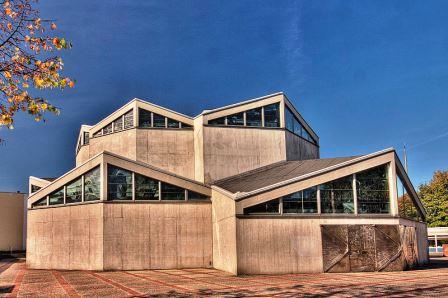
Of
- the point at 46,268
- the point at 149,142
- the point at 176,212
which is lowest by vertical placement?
the point at 46,268

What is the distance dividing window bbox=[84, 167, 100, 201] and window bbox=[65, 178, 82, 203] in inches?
23.4

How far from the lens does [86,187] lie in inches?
1297

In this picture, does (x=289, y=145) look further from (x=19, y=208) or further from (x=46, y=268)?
(x=19, y=208)

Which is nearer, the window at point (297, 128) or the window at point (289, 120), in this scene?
the window at point (289, 120)

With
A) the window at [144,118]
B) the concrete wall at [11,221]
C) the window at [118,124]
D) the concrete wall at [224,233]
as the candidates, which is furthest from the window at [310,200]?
the concrete wall at [11,221]

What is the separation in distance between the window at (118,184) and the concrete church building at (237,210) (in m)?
0.07

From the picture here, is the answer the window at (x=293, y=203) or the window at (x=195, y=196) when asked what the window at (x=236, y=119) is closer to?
the window at (x=195, y=196)

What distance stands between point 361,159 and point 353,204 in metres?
3.06

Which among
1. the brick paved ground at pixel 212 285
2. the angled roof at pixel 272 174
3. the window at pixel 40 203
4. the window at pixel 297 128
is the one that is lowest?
the brick paved ground at pixel 212 285

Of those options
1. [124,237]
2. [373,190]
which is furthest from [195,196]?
[373,190]

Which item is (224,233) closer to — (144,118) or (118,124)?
(144,118)

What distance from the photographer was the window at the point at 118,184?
106 feet

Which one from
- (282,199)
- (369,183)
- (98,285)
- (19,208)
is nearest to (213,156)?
(282,199)

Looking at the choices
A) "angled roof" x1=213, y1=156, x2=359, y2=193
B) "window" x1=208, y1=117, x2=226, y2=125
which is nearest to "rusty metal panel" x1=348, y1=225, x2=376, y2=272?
"angled roof" x1=213, y1=156, x2=359, y2=193
